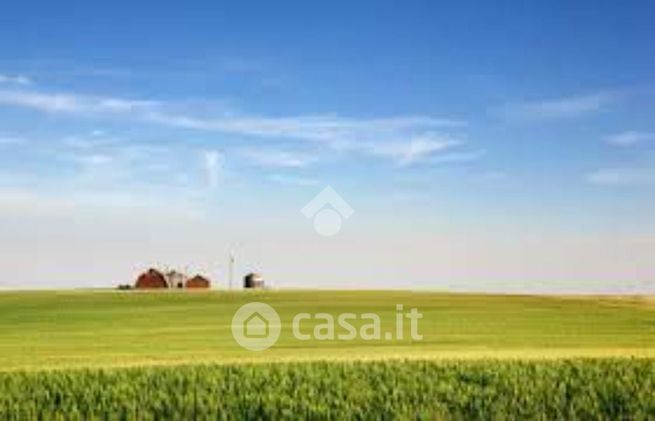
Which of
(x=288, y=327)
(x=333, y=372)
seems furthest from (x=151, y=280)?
(x=333, y=372)

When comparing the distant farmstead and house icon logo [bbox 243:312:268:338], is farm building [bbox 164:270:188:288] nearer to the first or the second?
the distant farmstead

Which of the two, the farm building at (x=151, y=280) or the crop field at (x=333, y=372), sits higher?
the farm building at (x=151, y=280)

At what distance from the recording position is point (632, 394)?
60.8ft

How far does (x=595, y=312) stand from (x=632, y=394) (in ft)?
65.4

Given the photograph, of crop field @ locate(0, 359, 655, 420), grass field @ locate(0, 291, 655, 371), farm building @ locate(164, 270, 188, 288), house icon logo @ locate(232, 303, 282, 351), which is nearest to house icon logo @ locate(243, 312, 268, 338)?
house icon logo @ locate(232, 303, 282, 351)

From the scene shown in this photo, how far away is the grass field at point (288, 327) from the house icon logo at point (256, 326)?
1.17ft

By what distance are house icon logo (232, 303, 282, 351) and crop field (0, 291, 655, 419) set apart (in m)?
0.36

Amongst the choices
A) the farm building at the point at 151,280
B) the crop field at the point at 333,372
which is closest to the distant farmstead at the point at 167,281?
the farm building at the point at 151,280

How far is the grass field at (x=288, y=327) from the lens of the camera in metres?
23.2

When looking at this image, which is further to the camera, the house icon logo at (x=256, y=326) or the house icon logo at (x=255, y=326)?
the house icon logo at (x=255, y=326)

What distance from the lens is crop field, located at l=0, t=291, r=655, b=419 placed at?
1770 cm

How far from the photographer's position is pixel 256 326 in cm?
3228

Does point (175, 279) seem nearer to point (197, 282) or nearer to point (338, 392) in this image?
point (197, 282)

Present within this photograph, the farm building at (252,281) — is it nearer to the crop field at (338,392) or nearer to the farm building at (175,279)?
the farm building at (175,279)
